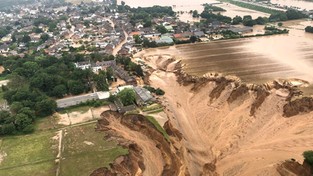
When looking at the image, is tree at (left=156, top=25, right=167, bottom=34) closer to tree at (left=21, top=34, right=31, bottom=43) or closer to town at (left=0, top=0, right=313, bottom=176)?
town at (left=0, top=0, right=313, bottom=176)

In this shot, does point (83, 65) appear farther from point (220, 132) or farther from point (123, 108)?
point (220, 132)

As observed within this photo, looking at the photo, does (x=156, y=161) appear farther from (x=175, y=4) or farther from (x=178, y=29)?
(x=175, y=4)

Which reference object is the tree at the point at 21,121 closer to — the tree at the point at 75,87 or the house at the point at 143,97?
the tree at the point at 75,87

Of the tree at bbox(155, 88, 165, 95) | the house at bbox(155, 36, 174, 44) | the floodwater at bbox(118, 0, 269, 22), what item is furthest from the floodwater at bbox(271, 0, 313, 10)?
the tree at bbox(155, 88, 165, 95)

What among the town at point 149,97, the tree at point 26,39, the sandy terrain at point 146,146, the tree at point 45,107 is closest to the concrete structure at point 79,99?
the town at point 149,97

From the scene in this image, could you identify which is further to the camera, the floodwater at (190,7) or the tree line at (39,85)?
the floodwater at (190,7)

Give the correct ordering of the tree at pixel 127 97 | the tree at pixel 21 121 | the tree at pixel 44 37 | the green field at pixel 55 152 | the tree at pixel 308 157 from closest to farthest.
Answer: the tree at pixel 308 157, the green field at pixel 55 152, the tree at pixel 21 121, the tree at pixel 127 97, the tree at pixel 44 37

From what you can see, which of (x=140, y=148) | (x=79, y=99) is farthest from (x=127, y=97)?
(x=140, y=148)
